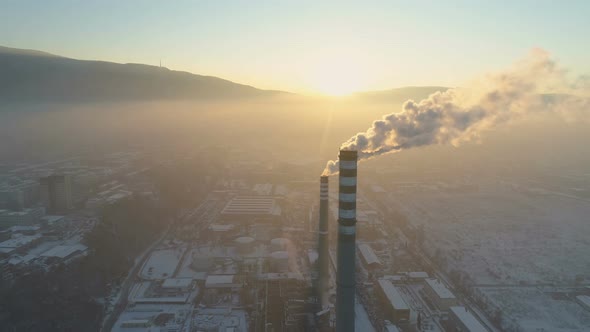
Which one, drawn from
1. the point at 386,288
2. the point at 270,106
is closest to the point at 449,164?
the point at 386,288

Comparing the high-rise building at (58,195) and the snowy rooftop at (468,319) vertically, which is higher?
the high-rise building at (58,195)

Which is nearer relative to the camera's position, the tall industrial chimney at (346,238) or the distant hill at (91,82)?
the tall industrial chimney at (346,238)

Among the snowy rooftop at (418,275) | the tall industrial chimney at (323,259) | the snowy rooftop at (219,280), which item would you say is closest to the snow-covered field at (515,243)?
the snowy rooftop at (418,275)

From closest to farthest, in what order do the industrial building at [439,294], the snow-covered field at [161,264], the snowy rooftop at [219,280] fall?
the industrial building at [439,294] < the snowy rooftop at [219,280] < the snow-covered field at [161,264]

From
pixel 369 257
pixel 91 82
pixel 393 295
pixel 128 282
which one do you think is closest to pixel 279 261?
pixel 369 257

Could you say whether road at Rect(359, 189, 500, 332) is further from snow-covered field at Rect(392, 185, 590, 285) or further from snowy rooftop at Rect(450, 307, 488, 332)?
snow-covered field at Rect(392, 185, 590, 285)

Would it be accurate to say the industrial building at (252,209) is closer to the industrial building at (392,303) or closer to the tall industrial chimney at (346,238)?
the industrial building at (392,303)

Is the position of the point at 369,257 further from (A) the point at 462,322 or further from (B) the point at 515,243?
(B) the point at 515,243
